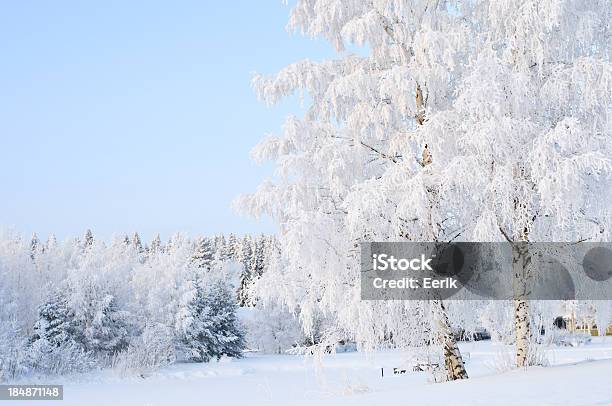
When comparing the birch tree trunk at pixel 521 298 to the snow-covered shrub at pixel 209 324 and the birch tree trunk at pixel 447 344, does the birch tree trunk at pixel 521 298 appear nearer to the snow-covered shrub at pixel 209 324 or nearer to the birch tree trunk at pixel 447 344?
the birch tree trunk at pixel 447 344

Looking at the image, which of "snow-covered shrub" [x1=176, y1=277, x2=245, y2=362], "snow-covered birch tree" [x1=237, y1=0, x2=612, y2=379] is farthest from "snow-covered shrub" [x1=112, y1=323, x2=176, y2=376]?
"snow-covered birch tree" [x1=237, y1=0, x2=612, y2=379]

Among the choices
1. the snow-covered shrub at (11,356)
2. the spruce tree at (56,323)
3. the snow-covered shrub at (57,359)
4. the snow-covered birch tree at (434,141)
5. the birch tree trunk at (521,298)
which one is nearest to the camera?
the snow-covered birch tree at (434,141)

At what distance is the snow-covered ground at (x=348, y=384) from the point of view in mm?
6270

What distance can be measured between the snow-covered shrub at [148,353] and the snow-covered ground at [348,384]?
1.91 feet

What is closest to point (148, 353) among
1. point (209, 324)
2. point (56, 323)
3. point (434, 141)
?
point (56, 323)

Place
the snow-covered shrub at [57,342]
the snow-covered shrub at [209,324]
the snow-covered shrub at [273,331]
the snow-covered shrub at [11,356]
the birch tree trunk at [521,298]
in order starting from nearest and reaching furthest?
the birch tree trunk at [521,298], the snow-covered shrub at [11,356], the snow-covered shrub at [57,342], the snow-covered shrub at [209,324], the snow-covered shrub at [273,331]

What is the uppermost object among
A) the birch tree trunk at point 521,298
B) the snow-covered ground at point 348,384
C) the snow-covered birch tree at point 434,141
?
the snow-covered birch tree at point 434,141

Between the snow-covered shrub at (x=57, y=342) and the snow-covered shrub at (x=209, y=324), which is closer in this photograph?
the snow-covered shrub at (x=57, y=342)

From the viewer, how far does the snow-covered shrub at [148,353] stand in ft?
101

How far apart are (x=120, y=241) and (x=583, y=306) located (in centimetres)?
3520

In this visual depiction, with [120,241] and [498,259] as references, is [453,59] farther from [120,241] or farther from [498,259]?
[120,241]

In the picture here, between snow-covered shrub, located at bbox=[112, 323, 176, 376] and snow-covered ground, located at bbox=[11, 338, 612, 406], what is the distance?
0.58 metres

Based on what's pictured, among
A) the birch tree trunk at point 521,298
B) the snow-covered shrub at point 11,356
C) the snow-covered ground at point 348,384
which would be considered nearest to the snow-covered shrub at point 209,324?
the snow-covered ground at point 348,384

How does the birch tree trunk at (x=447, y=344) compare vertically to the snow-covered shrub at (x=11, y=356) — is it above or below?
above
